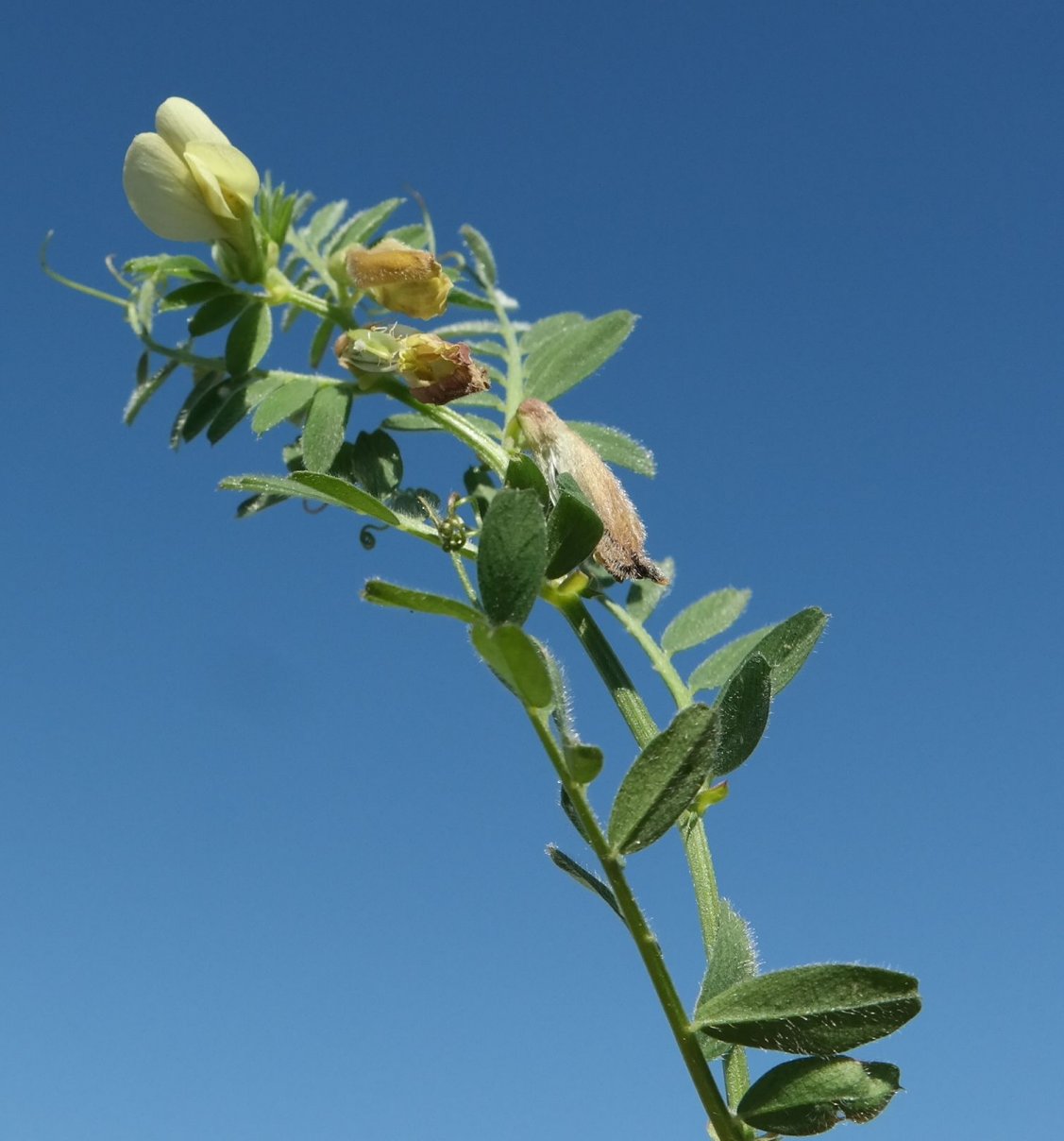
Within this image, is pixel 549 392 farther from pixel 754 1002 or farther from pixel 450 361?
pixel 754 1002

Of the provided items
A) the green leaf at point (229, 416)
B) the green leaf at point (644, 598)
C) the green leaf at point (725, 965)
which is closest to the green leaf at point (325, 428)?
the green leaf at point (229, 416)

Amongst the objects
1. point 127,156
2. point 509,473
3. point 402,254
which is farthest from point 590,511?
point 127,156

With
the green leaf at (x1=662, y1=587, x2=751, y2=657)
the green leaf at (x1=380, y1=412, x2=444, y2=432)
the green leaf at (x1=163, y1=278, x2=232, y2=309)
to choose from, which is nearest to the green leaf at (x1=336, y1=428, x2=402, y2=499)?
the green leaf at (x1=380, y1=412, x2=444, y2=432)

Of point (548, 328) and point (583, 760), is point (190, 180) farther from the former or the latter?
point (583, 760)

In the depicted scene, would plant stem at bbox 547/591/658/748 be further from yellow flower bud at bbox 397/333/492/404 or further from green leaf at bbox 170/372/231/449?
green leaf at bbox 170/372/231/449

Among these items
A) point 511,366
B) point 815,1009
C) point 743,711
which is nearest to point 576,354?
point 511,366

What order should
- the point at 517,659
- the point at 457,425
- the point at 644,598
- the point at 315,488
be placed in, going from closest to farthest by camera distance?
the point at 517,659 < the point at 315,488 < the point at 457,425 < the point at 644,598
